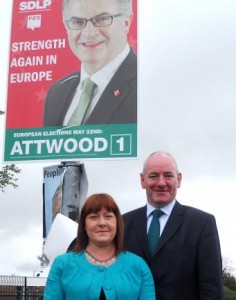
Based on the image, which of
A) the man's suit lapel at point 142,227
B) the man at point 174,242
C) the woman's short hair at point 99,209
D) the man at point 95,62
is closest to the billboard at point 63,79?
the man at point 95,62

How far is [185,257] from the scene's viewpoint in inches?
127

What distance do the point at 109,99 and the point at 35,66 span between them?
0.84 metres

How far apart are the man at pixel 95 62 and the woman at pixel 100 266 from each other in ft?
9.72

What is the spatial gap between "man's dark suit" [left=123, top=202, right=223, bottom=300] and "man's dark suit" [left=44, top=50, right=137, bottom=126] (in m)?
2.53

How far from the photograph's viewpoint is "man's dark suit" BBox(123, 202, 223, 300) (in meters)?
3.18

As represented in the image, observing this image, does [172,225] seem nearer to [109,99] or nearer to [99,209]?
[99,209]

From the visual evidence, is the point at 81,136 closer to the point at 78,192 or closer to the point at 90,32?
the point at 78,192

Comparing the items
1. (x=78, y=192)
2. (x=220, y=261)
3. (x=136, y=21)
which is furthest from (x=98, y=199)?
(x=136, y=21)

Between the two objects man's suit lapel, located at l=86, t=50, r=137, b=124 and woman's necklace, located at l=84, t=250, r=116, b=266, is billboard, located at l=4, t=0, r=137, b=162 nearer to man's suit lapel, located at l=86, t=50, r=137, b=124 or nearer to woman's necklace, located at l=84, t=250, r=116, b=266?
man's suit lapel, located at l=86, t=50, r=137, b=124

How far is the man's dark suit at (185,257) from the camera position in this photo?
3.18 m

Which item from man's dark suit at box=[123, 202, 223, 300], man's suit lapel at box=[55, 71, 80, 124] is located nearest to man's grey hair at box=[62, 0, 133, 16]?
man's suit lapel at box=[55, 71, 80, 124]

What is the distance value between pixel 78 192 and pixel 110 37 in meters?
1.63

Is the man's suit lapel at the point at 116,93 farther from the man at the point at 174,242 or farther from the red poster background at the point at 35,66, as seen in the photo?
the man at the point at 174,242

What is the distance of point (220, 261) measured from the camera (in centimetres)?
327
